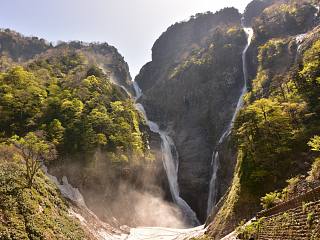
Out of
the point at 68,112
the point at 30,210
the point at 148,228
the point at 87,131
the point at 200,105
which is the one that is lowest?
the point at 148,228

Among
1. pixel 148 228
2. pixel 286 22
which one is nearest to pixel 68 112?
pixel 148 228

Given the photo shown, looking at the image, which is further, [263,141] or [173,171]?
[173,171]

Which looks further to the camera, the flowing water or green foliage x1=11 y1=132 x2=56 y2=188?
the flowing water

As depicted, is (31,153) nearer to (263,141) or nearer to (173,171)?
(263,141)

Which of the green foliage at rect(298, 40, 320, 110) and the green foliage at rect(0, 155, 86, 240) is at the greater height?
the green foliage at rect(298, 40, 320, 110)

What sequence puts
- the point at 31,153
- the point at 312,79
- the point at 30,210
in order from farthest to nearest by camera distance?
1. the point at 312,79
2. the point at 31,153
3. the point at 30,210

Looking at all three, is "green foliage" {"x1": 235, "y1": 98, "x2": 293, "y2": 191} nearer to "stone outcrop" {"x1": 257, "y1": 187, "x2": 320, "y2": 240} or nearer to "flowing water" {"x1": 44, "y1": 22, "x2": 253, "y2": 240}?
"flowing water" {"x1": 44, "y1": 22, "x2": 253, "y2": 240}

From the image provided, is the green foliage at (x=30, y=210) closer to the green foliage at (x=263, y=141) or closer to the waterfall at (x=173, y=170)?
the green foliage at (x=263, y=141)

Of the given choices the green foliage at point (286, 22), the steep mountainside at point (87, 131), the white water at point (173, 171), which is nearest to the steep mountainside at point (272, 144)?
the steep mountainside at point (87, 131)

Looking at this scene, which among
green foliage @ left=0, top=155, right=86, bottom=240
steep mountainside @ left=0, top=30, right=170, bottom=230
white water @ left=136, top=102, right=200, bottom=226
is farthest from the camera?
white water @ left=136, top=102, right=200, bottom=226

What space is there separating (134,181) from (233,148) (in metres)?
15.1

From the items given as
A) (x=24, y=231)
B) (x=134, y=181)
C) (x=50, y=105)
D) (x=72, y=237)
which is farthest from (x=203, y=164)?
(x=24, y=231)

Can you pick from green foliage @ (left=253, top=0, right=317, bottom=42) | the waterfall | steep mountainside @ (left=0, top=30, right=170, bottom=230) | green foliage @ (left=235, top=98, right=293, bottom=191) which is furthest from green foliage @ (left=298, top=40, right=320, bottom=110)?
green foliage @ (left=253, top=0, right=317, bottom=42)

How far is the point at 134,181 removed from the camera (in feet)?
168
